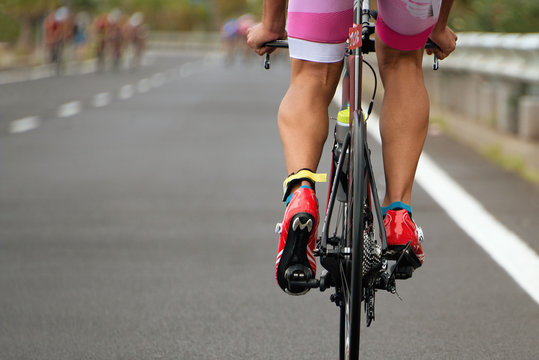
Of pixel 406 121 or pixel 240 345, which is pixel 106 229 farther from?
pixel 406 121

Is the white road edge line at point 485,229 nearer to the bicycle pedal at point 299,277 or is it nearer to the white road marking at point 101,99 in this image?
the bicycle pedal at point 299,277

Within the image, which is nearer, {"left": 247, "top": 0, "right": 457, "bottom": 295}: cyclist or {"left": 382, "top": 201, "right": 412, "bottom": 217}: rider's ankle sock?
{"left": 247, "top": 0, "right": 457, "bottom": 295}: cyclist

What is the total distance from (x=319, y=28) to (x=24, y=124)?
42.7 ft

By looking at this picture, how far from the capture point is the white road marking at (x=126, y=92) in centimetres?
2372

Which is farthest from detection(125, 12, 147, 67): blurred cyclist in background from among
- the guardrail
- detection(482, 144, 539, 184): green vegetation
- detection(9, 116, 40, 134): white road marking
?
detection(482, 144, 539, 184): green vegetation

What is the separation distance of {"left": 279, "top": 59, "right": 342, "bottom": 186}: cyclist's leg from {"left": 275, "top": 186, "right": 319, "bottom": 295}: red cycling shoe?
24 centimetres

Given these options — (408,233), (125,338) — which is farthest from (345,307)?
(125,338)

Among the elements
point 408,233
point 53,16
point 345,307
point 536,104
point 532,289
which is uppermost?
point 408,233

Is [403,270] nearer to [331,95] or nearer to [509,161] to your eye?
[331,95]

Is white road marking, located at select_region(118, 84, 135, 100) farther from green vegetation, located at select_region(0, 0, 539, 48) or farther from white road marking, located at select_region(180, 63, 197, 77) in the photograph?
white road marking, located at select_region(180, 63, 197, 77)

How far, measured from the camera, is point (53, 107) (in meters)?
20.0

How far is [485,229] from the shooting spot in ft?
24.0

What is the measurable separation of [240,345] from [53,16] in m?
32.2

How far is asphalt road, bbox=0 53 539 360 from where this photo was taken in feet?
15.5
